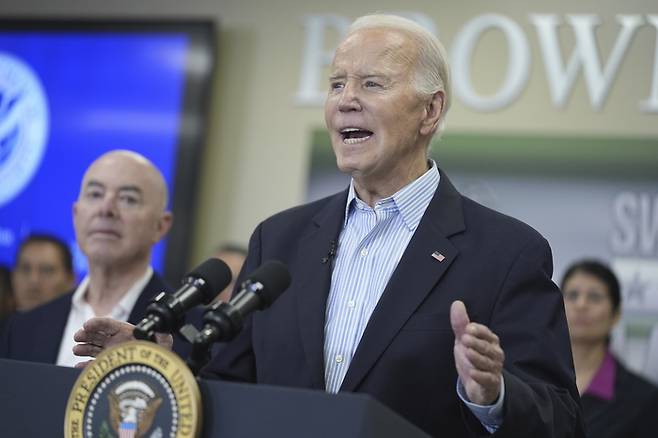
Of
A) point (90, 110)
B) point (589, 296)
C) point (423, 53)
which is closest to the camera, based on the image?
point (423, 53)

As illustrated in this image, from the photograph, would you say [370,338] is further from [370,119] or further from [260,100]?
[260,100]

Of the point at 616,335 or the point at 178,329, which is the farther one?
the point at 616,335

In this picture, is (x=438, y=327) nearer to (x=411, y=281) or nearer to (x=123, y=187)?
(x=411, y=281)

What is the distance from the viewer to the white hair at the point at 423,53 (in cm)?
253

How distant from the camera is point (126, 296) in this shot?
3576 mm

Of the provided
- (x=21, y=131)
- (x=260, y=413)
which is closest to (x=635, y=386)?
(x=260, y=413)

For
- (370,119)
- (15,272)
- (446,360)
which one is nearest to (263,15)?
(15,272)

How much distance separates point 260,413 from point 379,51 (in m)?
1.04

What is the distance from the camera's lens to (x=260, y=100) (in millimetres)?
5852

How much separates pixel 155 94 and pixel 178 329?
411 centimetres

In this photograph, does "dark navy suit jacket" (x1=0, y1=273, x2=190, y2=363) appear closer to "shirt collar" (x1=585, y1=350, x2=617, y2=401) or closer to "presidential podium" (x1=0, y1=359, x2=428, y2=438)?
"presidential podium" (x1=0, y1=359, x2=428, y2=438)

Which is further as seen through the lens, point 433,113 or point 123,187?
point 123,187

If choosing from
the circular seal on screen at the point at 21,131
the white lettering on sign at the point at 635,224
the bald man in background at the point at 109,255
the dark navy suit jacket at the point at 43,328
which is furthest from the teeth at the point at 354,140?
the circular seal on screen at the point at 21,131

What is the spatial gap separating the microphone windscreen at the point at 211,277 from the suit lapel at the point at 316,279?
0.39 m
